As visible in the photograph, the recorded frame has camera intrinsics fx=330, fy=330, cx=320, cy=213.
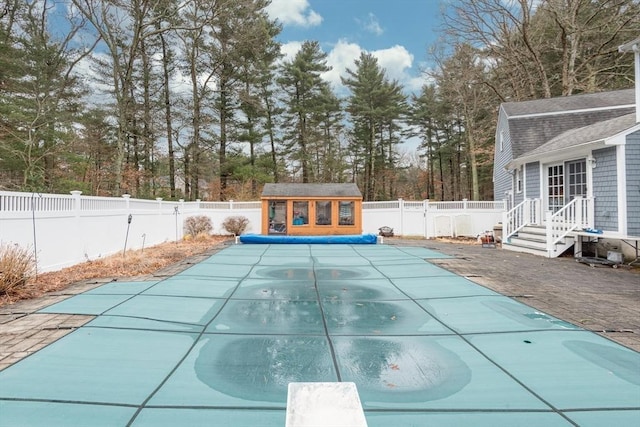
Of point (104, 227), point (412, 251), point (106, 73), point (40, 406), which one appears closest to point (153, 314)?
point (40, 406)

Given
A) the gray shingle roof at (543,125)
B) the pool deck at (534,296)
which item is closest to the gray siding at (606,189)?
the pool deck at (534,296)

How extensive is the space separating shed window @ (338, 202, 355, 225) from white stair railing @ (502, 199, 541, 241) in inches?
228

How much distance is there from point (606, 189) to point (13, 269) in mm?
11265

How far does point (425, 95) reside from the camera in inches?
1040

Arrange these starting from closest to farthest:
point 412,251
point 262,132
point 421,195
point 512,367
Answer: point 512,367, point 412,251, point 262,132, point 421,195

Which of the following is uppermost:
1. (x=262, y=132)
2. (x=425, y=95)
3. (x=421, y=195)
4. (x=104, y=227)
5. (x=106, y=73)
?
(x=425, y=95)

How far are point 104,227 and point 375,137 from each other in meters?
23.1

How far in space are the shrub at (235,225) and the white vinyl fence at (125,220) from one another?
44 cm

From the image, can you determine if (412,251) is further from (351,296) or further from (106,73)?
(106,73)

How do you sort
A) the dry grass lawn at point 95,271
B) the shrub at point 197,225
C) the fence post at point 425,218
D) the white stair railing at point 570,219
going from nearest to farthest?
the dry grass lawn at point 95,271 → the white stair railing at point 570,219 → the shrub at point 197,225 → the fence post at point 425,218

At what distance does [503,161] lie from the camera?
13.8m

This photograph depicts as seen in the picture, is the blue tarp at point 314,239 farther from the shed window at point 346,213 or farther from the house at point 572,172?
the house at point 572,172

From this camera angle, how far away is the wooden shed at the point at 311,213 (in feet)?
45.6

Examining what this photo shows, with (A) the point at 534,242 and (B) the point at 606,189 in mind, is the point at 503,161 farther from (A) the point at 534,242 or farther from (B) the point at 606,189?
(B) the point at 606,189
